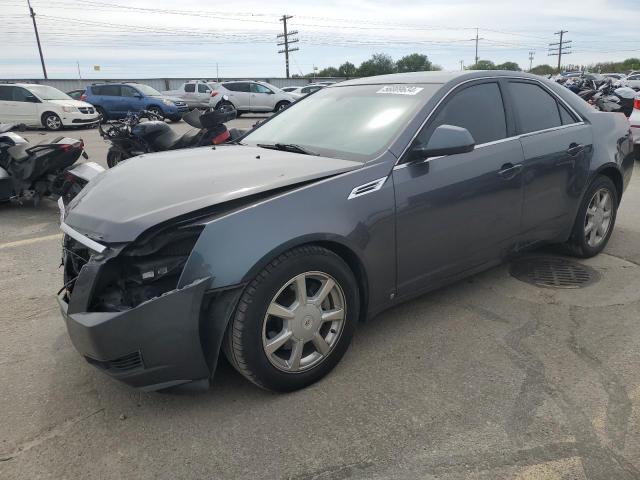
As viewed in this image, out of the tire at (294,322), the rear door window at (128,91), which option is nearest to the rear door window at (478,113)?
the tire at (294,322)

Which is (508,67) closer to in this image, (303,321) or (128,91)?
(128,91)

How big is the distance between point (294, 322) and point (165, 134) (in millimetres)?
6367

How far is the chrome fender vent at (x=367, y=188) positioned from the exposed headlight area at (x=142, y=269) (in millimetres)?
878

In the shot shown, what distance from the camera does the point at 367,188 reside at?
295 cm

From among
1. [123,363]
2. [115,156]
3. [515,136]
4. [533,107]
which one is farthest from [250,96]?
[123,363]

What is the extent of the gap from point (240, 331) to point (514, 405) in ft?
4.63

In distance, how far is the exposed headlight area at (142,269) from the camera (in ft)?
8.02

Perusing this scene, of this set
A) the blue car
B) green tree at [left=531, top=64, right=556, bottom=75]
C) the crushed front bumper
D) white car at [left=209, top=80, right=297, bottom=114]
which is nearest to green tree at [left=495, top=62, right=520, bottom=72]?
the crushed front bumper

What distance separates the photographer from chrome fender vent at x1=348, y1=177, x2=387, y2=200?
2.89 meters

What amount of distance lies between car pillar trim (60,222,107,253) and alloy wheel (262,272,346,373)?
2.75 ft

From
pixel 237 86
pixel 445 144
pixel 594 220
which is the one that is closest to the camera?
pixel 445 144

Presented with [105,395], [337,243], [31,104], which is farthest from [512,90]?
[31,104]

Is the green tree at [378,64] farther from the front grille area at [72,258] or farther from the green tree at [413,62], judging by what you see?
the front grille area at [72,258]

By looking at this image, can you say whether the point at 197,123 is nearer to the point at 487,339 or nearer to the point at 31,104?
the point at 487,339
